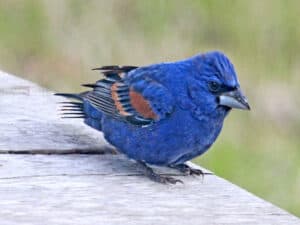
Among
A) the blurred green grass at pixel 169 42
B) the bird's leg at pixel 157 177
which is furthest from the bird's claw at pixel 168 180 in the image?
the blurred green grass at pixel 169 42

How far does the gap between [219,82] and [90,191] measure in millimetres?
628

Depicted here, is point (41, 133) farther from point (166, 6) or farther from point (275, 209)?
point (166, 6)

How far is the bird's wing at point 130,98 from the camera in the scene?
11.6 ft

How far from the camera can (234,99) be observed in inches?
131

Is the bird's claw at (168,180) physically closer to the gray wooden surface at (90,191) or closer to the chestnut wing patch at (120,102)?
the gray wooden surface at (90,191)

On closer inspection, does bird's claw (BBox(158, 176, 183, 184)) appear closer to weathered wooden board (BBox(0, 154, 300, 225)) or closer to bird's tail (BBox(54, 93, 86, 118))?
weathered wooden board (BBox(0, 154, 300, 225))

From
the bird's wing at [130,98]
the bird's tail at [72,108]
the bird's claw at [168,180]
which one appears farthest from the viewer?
the bird's tail at [72,108]

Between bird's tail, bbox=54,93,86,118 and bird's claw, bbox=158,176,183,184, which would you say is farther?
bird's tail, bbox=54,93,86,118

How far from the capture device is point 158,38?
22.3ft

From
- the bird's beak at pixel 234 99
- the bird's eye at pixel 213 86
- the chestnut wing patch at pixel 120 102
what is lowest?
the chestnut wing patch at pixel 120 102

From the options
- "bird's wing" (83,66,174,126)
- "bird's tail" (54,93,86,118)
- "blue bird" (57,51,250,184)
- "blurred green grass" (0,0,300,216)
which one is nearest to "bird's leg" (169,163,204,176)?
"blue bird" (57,51,250,184)

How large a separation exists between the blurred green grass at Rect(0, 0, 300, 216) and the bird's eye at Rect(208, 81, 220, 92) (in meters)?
2.51

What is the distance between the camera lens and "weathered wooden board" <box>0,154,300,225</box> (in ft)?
8.97

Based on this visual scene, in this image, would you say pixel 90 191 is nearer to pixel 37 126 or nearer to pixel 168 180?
pixel 168 180
